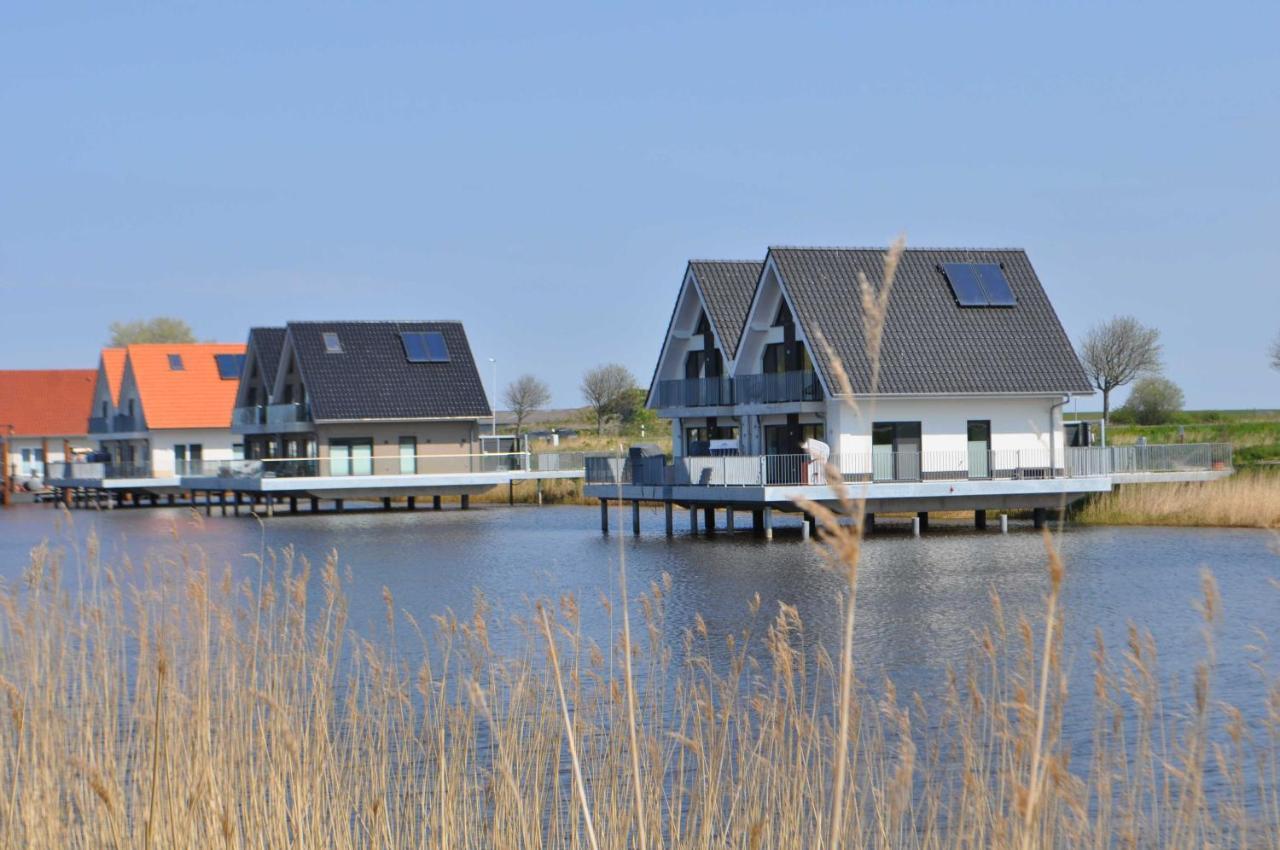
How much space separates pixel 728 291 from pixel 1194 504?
473 inches

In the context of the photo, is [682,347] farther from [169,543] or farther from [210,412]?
[210,412]

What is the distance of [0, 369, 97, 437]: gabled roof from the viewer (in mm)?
72375

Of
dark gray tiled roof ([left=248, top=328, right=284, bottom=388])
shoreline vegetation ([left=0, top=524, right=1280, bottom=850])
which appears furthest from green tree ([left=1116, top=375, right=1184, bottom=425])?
shoreline vegetation ([left=0, top=524, right=1280, bottom=850])

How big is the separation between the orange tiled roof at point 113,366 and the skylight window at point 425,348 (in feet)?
57.5

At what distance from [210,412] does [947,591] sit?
41630mm

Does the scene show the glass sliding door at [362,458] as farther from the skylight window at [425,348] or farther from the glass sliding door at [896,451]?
the glass sliding door at [896,451]

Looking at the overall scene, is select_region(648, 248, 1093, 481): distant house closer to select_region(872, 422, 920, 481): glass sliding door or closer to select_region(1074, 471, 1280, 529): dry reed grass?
select_region(872, 422, 920, 481): glass sliding door

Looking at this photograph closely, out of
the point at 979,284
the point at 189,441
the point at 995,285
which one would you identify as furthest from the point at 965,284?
the point at 189,441

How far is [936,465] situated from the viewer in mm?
32250

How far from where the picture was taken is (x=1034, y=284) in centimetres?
3612

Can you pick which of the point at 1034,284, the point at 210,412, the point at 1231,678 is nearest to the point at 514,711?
the point at 1231,678

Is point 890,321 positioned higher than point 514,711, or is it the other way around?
point 890,321

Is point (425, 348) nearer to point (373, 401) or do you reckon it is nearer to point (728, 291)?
point (373, 401)

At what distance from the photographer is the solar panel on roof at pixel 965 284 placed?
115ft
